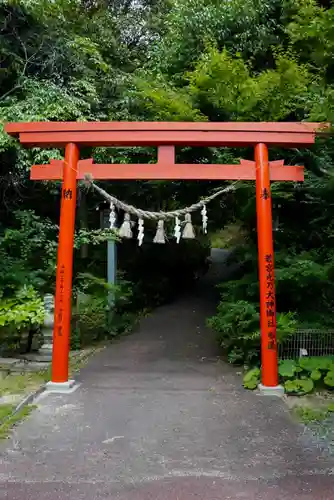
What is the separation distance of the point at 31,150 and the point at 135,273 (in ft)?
20.7

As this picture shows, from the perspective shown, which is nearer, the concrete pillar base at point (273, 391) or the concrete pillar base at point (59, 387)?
the concrete pillar base at point (273, 391)

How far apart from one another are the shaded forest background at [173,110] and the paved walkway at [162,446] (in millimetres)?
1646

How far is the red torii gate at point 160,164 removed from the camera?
658cm

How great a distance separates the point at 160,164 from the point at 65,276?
2.16 m

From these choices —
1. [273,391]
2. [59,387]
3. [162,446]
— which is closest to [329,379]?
[273,391]

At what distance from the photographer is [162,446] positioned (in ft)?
14.4

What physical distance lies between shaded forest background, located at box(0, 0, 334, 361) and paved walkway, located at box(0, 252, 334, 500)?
1.65m

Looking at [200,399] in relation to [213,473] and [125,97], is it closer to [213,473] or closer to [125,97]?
[213,473]

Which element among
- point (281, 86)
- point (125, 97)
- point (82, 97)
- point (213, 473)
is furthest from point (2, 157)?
point (213, 473)

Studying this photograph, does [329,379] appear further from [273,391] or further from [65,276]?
[65,276]

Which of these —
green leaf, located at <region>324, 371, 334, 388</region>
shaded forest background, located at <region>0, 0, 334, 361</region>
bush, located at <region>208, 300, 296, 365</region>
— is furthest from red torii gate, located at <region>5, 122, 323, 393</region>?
green leaf, located at <region>324, 371, 334, 388</region>

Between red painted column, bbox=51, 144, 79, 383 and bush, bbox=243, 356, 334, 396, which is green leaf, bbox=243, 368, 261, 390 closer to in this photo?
bush, bbox=243, 356, 334, 396

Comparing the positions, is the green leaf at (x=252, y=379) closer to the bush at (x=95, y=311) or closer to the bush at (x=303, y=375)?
the bush at (x=303, y=375)

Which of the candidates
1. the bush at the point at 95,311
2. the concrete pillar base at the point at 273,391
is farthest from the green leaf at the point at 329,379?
the bush at the point at 95,311
